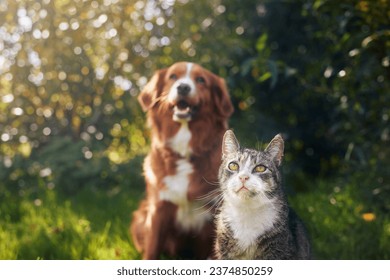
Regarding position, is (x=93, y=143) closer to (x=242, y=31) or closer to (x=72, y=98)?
(x=72, y=98)

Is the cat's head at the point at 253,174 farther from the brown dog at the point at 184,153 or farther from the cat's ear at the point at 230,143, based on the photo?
the brown dog at the point at 184,153

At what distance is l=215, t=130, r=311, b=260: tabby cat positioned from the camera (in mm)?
2012

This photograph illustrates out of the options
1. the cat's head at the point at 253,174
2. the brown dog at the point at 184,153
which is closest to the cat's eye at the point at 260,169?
the cat's head at the point at 253,174

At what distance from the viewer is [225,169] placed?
209 centimetres

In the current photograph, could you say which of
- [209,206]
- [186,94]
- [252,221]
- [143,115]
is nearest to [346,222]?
[209,206]

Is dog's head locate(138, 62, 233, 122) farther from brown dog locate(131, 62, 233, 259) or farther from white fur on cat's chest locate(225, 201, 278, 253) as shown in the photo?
white fur on cat's chest locate(225, 201, 278, 253)

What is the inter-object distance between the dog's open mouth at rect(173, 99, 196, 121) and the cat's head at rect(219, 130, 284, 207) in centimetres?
44

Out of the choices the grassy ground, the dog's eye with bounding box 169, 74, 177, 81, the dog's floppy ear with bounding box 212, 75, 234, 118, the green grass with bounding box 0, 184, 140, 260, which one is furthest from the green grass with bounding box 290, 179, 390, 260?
the green grass with bounding box 0, 184, 140, 260

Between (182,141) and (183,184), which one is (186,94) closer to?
(182,141)

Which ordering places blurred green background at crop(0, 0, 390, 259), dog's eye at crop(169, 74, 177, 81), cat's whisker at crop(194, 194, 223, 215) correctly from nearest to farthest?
cat's whisker at crop(194, 194, 223, 215) < dog's eye at crop(169, 74, 177, 81) < blurred green background at crop(0, 0, 390, 259)

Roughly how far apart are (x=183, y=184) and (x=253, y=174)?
2.05 ft

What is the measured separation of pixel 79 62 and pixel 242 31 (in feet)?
4.30

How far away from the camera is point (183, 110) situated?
2471mm
